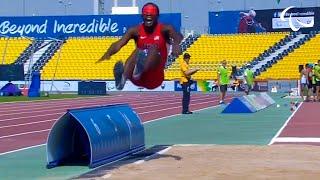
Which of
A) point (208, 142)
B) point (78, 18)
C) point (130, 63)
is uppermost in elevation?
point (78, 18)

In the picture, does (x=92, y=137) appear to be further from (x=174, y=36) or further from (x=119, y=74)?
(x=174, y=36)

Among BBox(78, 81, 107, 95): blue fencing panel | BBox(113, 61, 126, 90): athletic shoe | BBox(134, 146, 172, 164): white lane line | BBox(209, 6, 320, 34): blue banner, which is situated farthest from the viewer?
BBox(209, 6, 320, 34): blue banner

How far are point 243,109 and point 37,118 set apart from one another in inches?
251

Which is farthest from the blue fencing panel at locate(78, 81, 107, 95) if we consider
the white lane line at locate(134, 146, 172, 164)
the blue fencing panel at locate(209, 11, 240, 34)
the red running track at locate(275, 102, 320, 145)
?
the white lane line at locate(134, 146, 172, 164)

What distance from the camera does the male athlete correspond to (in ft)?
29.1

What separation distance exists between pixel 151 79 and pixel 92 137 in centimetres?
209

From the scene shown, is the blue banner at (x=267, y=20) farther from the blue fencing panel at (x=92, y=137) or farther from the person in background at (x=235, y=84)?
the blue fencing panel at (x=92, y=137)

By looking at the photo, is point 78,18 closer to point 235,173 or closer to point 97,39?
point 97,39

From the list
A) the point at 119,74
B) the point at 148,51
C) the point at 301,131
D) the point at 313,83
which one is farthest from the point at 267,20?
the point at 148,51

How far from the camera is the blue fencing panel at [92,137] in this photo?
1095 cm

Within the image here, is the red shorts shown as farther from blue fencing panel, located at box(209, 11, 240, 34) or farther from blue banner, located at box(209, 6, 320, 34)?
blue fencing panel, located at box(209, 11, 240, 34)

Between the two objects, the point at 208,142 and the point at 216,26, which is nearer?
the point at 208,142

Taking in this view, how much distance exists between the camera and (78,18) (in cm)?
7081

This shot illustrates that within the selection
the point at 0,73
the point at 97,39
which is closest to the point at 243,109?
the point at 0,73
